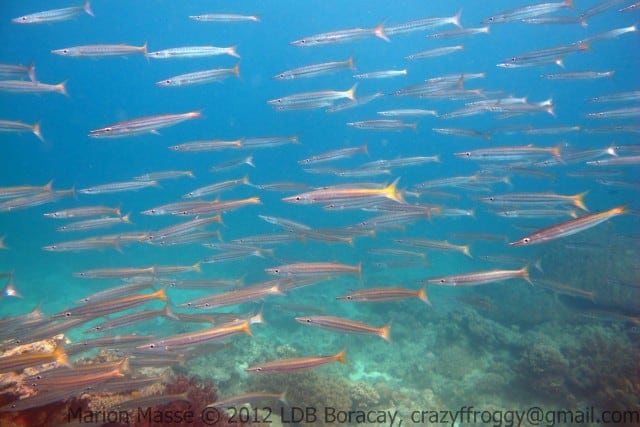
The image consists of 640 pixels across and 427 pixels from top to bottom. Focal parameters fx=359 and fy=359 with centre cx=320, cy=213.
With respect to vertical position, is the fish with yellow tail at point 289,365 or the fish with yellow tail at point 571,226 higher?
the fish with yellow tail at point 571,226

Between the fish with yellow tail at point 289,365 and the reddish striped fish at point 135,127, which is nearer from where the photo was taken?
the fish with yellow tail at point 289,365

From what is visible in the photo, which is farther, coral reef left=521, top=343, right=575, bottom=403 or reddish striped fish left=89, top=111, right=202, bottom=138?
coral reef left=521, top=343, right=575, bottom=403

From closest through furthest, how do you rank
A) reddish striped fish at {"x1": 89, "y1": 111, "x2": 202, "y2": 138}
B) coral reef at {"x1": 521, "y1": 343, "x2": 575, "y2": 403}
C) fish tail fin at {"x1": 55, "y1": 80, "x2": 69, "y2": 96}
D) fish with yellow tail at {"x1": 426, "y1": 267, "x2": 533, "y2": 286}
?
1. fish with yellow tail at {"x1": 426, "y1": 267, "x2": 533, "y2": 286}
2. reddish striped fish at {"x1": 89, "y1": 111, "x2": 202, "y2": 138}
3. fish tail fin at {"x1": 55, "y1": 80, "x2": 69, "y2": 96}
4. coral reef at {"x1": 521, "y1": 343, "x2": 575, "y2": 403}

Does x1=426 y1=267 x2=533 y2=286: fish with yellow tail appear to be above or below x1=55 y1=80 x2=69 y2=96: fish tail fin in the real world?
below

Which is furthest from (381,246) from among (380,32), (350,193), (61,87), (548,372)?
(61,87)

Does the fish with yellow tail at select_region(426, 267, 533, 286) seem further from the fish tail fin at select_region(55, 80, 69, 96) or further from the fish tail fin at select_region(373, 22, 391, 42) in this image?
the fish tail fin at select_region(55, 80, 69, 96)

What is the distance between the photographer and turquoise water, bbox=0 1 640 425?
326 inches

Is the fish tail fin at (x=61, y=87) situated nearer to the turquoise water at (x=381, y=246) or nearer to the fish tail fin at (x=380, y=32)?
the turquoise water at (x=381, y=246)

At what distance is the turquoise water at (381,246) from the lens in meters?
8.27

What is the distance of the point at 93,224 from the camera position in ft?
25.5

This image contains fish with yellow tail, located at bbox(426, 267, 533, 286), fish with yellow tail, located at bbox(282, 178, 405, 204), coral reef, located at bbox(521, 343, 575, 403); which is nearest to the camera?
fish with yellow tail, located at bbox(426, 267, 533, 286)

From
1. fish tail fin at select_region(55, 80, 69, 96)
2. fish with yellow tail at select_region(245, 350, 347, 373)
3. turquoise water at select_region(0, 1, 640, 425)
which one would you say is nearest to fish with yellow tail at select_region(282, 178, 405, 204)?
turquoise water at select_region(0, 1, 640, 425)

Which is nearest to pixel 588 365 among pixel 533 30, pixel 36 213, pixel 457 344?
pixel 457 344

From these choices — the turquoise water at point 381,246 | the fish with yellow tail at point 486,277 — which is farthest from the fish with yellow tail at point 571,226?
the turquoise water at point 381,246
